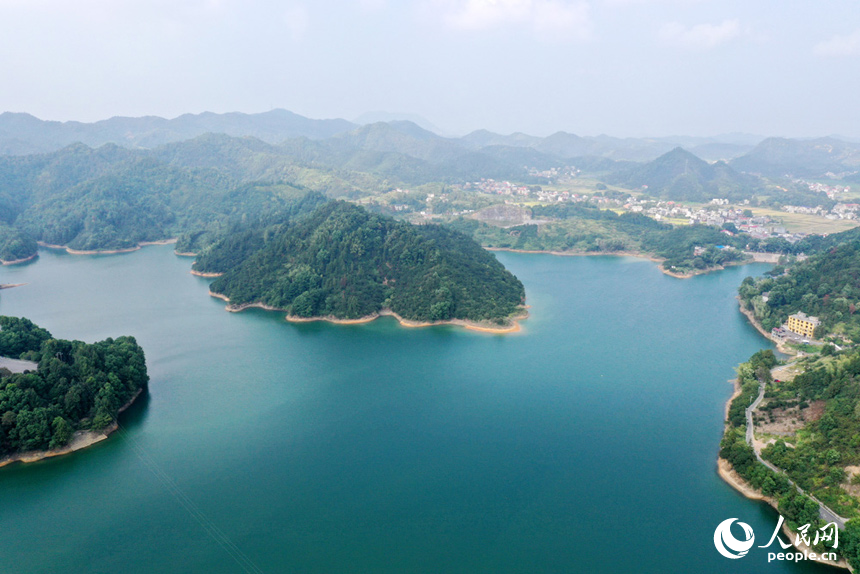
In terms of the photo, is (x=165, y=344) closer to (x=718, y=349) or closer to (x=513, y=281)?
(x=513, y=281)

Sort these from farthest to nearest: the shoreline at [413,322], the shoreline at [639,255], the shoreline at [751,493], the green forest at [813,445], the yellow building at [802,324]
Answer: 1. the shoreline at [639,255]
2. the shoreline at [413,322]
3. the yellow building at [802,324]
4. the green forest at [813,445]
5. the shoreline at [751,493]

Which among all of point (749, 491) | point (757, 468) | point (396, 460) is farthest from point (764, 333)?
point (396, 460)

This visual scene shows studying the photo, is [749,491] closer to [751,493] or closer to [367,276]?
[751,493]

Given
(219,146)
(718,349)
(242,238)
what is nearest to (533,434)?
(718,349)

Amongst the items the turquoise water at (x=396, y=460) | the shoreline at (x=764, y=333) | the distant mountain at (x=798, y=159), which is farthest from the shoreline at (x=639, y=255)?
the distant mountain at (x=798, y=159)

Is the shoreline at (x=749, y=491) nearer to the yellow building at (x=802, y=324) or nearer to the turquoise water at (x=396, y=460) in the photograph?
the turquoise water at (x=396, y=460)

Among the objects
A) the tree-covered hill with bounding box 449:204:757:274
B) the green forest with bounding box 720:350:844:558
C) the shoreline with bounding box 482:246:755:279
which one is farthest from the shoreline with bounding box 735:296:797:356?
the tree-covered hill with bounding box 449:204:757:274

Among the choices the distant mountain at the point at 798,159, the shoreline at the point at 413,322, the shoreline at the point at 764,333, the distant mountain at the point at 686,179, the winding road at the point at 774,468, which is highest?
the distant mountain at the point at 798,159
